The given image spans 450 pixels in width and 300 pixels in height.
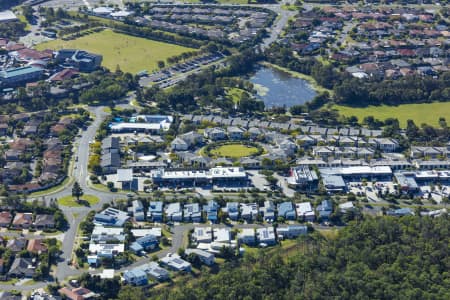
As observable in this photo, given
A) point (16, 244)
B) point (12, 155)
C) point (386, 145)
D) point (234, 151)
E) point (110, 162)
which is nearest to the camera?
point (16, 244)

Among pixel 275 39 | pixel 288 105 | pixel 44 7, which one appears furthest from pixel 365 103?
pixel 44 7

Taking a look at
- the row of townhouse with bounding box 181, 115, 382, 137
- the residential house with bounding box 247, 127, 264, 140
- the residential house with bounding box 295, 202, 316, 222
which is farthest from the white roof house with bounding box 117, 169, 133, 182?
the residential house with bounding box 295, 202, 316, 222

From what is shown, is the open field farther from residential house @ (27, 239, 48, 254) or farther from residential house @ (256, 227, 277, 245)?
residential house @ (27, 239, 48, 254)

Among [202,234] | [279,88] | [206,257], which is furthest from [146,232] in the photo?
[279,88]

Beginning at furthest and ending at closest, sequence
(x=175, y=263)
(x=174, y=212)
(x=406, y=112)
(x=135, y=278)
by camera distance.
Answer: (x=406, y=112) → (x=174, y=212) → (x=175, y=263) → (x=135, y=278)

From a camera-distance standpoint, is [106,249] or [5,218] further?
[5,218]

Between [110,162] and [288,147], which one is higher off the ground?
[288,147]

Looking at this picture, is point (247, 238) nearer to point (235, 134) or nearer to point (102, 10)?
point (235, 134)

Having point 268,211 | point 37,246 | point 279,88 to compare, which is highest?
point 279,88
